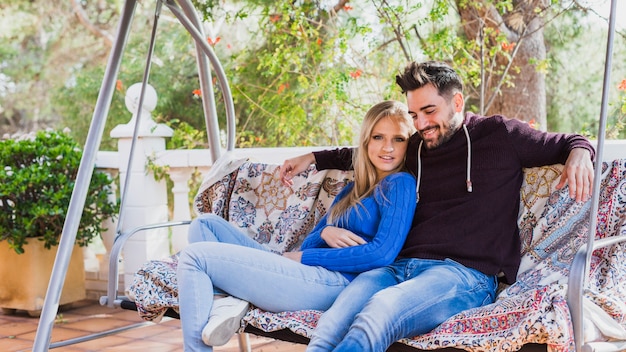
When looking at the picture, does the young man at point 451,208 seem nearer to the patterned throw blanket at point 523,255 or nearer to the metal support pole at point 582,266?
the patterned throw blanket at point 523,255

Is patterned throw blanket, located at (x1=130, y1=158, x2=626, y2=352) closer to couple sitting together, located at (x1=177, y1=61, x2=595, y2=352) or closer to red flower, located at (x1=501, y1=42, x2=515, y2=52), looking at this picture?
couple sitting together, located at (x1=177, y1=61, x2=595, y2=352)

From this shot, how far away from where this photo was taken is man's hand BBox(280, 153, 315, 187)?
9.35 ft

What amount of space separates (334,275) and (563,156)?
0.76 meters

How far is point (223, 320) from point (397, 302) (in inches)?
19.6

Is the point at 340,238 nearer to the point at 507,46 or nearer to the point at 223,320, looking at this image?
the point at 223,320

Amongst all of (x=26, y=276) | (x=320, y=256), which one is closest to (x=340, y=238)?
(x=320, y=256)

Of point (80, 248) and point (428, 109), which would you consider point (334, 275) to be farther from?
point (80, 248)

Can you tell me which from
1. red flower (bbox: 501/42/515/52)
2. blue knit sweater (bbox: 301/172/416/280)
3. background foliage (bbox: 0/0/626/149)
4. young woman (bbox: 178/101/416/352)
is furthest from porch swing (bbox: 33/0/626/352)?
red flower (bbox: 501/42/515/52)

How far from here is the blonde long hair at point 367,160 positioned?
2.52 metres

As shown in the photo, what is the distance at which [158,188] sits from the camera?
423 centimetres

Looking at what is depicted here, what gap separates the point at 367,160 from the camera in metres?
2.55

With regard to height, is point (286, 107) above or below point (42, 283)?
above

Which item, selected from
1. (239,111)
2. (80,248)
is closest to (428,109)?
(80,248)

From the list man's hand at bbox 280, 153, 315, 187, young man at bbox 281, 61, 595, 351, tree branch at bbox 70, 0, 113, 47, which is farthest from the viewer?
tree branch at bbox 70, 0, 113, 47
